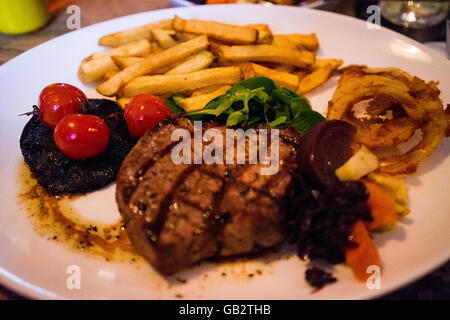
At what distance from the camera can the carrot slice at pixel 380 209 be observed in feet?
7.88

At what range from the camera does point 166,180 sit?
2459 millimetres

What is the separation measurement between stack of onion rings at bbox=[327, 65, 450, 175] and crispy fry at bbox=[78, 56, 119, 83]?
7.24ft

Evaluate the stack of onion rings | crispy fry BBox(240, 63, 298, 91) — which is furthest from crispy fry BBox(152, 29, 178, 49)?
the stack of onion rings

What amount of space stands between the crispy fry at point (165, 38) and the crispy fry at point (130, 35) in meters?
0.20

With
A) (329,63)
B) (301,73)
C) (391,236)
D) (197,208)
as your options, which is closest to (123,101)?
(197,208)

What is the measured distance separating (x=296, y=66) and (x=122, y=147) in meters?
1.96

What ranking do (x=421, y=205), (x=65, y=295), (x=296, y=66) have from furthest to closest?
(x=296, y=66), (x=421, y=205), (x=65, y=295)

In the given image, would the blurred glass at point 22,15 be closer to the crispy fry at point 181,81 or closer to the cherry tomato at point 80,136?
the crispy fry at point 181,81

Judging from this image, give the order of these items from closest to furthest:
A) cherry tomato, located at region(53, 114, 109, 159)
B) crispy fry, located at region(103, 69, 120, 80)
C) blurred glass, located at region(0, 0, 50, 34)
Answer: cherry tomato, located at region(53, 114, 109, 159) < crispy fry, located at region(103, 69, 120, 80) < blurred glass, located at region(0, 0, 50, 34)

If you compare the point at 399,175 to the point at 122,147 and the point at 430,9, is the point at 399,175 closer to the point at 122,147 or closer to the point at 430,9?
the point at 122,147

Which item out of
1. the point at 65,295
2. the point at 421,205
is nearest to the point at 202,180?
the point at 65,295

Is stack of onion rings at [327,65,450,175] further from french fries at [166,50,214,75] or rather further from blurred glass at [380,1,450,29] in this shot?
blurred glass at [380,1,450,29]

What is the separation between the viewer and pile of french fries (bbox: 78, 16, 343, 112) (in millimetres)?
3557

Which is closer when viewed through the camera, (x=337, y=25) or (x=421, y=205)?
(x=421, y=205)
